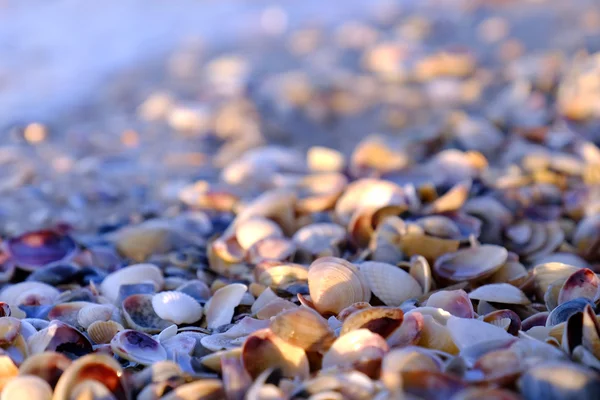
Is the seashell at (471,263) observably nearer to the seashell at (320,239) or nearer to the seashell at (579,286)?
the seashell at (579,286)

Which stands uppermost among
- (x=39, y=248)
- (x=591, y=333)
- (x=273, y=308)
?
(x=591, y=333)

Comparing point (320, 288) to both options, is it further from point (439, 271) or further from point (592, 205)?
point (592, 205)

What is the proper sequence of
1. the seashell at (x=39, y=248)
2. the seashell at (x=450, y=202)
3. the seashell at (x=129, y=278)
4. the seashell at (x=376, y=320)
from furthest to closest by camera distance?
the seashell at (x=450, y=202), the seashell at (x=39, y=248), the seashell at (x=129, y=278), the seashell at (x=376, y=320)

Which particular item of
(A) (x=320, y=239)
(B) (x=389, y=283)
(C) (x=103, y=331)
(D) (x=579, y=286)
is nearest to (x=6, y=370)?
(C) (x=103, y=331)

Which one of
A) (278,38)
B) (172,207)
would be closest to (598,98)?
(172,207)

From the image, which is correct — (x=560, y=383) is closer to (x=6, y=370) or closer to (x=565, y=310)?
(x=565, y=310)

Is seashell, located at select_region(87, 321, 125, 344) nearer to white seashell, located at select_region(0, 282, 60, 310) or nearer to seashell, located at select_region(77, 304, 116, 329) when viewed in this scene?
seashell, located at select_region(77, 304, 116, 329)

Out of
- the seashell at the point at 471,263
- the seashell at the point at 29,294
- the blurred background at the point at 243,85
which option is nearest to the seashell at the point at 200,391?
the seashell at the point at 29,294
